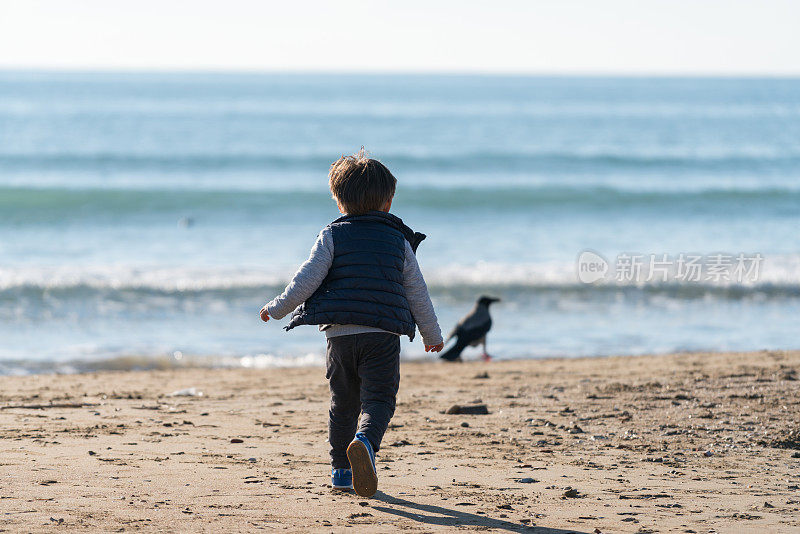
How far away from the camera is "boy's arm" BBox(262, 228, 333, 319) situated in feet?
11.1

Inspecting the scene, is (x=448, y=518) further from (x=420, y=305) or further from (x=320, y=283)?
(x=320, y=283)

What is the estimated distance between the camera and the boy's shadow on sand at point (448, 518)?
311cm

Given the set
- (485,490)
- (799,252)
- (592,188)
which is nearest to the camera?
(485,490)

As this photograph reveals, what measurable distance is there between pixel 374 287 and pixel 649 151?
30086mm

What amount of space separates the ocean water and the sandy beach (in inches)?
98.6

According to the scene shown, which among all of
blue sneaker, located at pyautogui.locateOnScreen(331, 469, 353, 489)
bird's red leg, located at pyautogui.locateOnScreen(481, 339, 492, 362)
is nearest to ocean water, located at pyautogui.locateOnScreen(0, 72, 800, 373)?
bird's red leg, located at pyautogui.locateOnScreen(481, 339, 492, 362)

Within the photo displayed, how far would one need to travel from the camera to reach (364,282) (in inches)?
133

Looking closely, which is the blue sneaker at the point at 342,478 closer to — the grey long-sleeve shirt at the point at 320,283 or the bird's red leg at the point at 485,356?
the grey long-sleeve shirt at the point at 320,283

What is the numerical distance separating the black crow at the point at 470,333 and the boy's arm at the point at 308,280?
16.1ft

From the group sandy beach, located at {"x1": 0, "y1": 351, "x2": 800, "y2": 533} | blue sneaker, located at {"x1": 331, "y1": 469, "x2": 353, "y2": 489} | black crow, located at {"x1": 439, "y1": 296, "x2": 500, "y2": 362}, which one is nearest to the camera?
sandy beach, located at {"x1": 0, "y1": 351, "x2": 800, "y2": 533}

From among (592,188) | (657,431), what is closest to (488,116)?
(592,188)

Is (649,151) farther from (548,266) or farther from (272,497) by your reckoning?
(272,497)

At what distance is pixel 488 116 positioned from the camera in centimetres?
5050

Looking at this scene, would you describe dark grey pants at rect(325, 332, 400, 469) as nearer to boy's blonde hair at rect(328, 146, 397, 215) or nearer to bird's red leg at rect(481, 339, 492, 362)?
boy's blonde hair at rect(328, 146, 397, 215)
